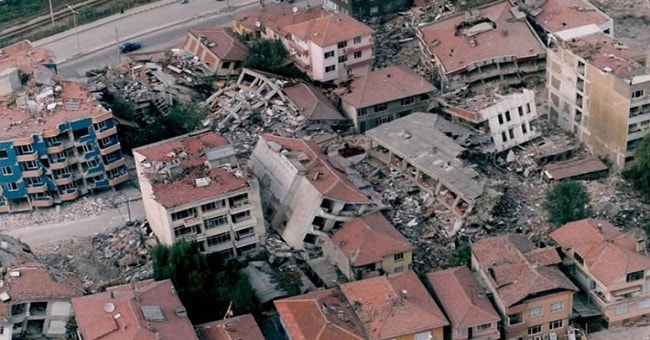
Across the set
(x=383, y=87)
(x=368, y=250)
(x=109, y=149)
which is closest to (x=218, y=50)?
(x=383, y=87)

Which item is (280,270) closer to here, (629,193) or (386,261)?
(386,261)

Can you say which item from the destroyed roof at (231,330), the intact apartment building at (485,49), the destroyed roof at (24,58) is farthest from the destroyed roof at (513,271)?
the destroyed roof at (24,58)

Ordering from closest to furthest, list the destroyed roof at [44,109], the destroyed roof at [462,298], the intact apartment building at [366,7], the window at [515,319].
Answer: the destroyed roof at [462,298] → the window at [515,319] → the destroyed roof at [44,109] → the intact apartment building at [366,7]

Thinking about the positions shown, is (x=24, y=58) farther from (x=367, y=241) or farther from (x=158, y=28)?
(x=367, y=241)

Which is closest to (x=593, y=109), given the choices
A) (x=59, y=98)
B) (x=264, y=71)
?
(x=264, y=71)

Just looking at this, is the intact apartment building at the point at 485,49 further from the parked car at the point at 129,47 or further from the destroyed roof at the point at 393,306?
the destroyed roof at the point at 393,306

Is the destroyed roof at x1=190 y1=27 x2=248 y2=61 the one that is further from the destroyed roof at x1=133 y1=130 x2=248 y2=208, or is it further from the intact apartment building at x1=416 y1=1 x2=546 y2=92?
the destroyed roof at x1=133 y1=130 x2=248 y2=208
